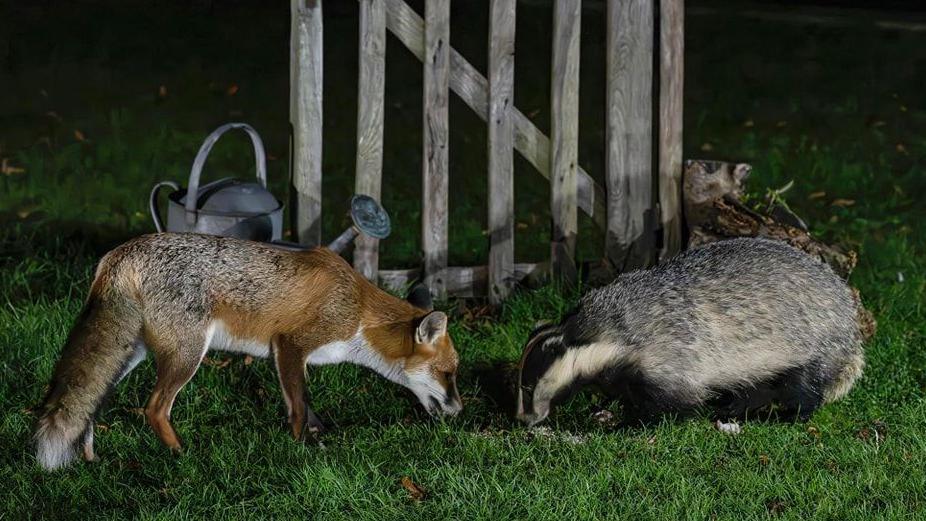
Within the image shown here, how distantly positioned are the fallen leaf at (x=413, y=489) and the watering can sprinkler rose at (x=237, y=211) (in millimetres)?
1785


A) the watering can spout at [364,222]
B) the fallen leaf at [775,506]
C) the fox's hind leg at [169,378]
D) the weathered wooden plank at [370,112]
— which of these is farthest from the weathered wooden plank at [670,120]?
the fox's hind leg at [169,378]

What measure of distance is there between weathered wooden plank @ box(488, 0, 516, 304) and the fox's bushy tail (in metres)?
2.88

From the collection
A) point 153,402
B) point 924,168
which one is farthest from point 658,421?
point 924,168

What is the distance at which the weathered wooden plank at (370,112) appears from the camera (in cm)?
827

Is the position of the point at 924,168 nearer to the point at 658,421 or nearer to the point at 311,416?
the point at 658,421

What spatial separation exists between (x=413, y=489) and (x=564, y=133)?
3188mm

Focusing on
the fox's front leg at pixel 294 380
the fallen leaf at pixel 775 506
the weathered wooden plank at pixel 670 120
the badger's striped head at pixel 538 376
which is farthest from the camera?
the weathered wooden plank at pixel 670 120

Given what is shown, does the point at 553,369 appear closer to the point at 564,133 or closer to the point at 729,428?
the point at 729,428

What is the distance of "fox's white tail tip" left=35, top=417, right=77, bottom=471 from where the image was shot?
20.3 ft

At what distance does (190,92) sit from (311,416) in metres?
7.98

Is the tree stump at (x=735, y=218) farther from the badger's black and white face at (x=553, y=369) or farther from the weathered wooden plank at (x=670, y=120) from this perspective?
the badger's black and white face at (x=553, y=369)

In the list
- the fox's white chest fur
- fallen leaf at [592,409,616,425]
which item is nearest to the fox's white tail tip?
the fox's white chest fur

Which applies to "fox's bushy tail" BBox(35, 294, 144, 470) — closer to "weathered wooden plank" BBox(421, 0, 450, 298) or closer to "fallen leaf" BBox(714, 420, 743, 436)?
"weathered wooden plank" BBox(421, 0, 450, 298)

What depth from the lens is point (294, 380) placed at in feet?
22.3
